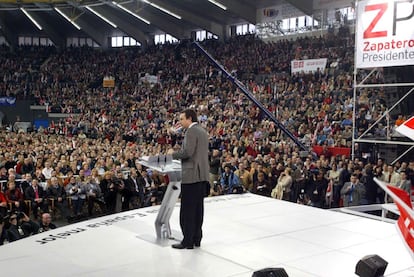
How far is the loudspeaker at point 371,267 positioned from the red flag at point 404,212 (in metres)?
1.49

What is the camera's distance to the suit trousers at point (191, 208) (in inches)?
212

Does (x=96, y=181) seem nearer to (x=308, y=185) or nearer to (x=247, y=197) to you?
(x=247, y=197)

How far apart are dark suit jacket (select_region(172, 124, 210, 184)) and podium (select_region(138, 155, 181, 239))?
27 centimetres

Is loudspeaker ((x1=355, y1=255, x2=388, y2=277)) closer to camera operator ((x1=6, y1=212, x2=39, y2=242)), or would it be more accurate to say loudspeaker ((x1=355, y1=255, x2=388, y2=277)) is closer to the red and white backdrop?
camera operator ((x1=6, y1=212, x2=39, y2=242))

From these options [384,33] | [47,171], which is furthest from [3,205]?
[384,33]

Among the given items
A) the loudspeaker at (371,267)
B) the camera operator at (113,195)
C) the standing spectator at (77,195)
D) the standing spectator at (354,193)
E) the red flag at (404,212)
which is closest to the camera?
the red flag at (404,212)

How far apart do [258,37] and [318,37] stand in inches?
236

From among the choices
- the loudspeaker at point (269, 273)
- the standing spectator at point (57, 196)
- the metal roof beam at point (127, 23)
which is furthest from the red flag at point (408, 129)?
the metal roof beam at point (127, 23)

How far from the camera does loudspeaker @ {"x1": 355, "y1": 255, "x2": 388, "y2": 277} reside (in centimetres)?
405

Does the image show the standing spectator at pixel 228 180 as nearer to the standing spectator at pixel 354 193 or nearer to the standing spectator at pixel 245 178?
the standing spectator at pixel 245 178

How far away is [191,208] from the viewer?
17.6ft

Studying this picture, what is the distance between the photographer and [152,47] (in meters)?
38.6

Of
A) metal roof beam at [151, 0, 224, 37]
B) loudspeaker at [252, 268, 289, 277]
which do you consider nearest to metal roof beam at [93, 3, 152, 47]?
metal roof beam at [151, 0, 224, 37]

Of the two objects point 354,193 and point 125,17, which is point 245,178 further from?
point 125,17
